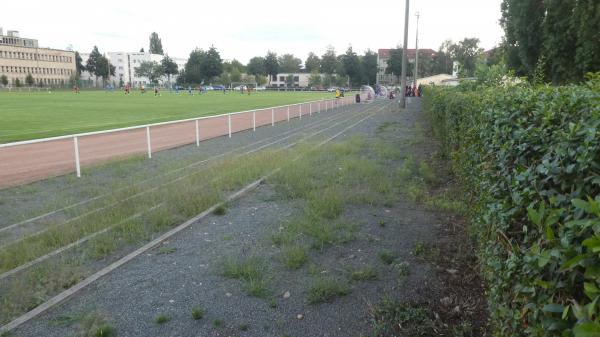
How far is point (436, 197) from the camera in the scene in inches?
314

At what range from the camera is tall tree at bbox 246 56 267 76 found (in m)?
142

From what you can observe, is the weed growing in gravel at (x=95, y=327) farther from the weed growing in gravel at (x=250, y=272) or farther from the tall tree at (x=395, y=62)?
the tall tree at (x=395, y=62)

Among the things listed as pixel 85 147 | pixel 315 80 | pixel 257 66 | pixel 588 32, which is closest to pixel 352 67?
pixel 315 80

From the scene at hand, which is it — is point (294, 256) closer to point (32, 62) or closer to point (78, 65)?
point (32, 62)

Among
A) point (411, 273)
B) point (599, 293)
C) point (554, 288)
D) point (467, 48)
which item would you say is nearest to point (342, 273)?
point (411, 273)

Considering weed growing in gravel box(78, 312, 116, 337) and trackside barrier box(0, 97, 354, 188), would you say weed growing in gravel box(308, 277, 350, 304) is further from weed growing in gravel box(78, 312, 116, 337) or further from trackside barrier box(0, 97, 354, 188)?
trackside barrier box(0, 97, 354, 188)

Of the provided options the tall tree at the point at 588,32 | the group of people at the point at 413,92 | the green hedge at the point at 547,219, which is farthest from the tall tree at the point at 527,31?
the green hedge at the point at 547,219

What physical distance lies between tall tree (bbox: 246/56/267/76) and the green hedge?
5624 inches

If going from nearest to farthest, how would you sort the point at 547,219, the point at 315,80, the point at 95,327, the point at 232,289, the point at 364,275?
1. the point at 547,219
2. the point at 95,327
3. the point at 232,289
4. the point at 364,275
5. the point at 315,80

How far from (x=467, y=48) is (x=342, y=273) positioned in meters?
117

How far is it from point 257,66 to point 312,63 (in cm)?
2041

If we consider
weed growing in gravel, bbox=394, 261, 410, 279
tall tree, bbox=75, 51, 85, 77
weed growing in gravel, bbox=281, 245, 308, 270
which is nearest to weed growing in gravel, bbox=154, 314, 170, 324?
weed growing in gravel, bbox=281, 245, 308, 270

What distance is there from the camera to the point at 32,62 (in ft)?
373

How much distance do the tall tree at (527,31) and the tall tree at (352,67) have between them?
318ft
